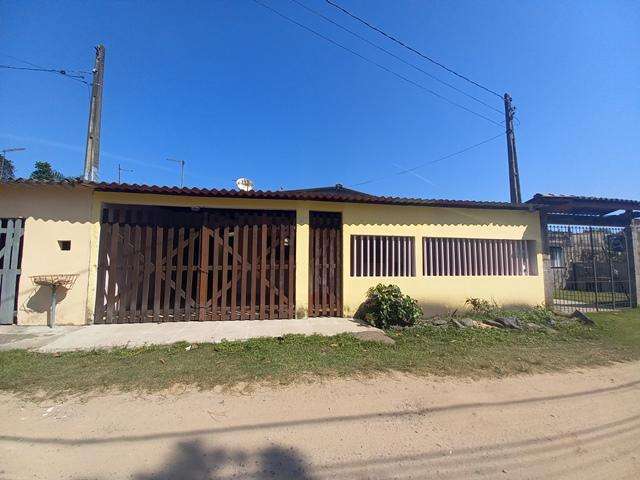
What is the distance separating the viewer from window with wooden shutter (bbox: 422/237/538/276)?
787cm

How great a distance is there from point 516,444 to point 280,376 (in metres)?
2.46

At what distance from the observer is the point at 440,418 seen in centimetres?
285

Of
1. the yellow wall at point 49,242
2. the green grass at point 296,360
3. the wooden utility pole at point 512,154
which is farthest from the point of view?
the wooden utility pole at point 512,154

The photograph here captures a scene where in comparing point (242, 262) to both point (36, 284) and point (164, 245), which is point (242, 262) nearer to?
point (164, 245)

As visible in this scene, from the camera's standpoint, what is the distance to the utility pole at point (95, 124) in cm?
849

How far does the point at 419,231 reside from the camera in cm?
775

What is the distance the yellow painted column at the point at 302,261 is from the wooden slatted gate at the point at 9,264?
18.6 feet

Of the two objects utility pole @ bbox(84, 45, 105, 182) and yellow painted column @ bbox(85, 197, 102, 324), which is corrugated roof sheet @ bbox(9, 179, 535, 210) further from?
utility pole @ bbox(84, 45, 105, 182)

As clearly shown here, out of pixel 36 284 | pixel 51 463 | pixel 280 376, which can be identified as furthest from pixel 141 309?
pixel 51 463

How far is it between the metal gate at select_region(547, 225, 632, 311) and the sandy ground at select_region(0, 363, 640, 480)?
6061 millimetres

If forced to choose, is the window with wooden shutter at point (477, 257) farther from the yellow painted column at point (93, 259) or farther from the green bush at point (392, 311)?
the yellow painted column at point (93, 259)

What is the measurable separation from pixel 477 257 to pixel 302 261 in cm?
483

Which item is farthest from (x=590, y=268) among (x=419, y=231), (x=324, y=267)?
(x=324, y=267)

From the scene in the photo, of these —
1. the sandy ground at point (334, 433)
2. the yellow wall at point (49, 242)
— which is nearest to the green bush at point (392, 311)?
the sandy ground at point (334, 433)
